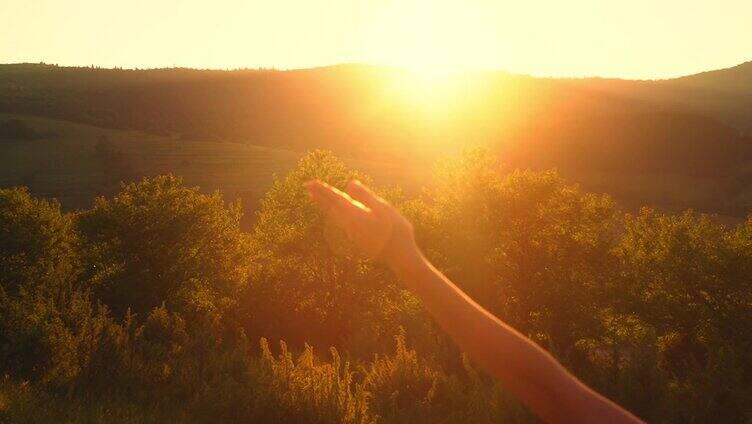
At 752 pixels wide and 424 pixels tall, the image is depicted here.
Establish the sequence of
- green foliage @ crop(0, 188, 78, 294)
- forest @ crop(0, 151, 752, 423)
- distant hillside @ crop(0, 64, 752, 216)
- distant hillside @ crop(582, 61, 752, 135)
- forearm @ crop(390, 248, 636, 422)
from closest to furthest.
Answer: forearm @ crop(390, 248, 636, 422) < forest @ crop(0, 151, 752, 423) < green foliage @ crop(0, 188, 78, 294) < distant hillside @ crop(0, 64, 752, 216) < distant hillside @ crop(582, 61, 752, 135)

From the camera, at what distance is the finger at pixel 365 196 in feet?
5.83

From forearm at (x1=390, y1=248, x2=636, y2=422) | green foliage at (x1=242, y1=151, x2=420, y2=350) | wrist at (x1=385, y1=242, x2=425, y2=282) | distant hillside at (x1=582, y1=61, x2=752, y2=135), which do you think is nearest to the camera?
forearm at (x1=390, y1=248, x2=636, y2=422)

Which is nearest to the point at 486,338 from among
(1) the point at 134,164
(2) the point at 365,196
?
(2) the point at 365,196

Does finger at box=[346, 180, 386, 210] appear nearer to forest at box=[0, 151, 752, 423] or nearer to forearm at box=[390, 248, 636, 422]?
forearm at box=[390, 248, 636, 422]

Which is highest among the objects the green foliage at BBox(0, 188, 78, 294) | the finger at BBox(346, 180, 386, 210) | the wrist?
the finger at BBox(346, 180, 386, 210)

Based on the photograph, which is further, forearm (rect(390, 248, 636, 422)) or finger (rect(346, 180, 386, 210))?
finger (rect(346, 180, 386, 210))

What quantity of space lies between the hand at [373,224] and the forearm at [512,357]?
0.05 metres

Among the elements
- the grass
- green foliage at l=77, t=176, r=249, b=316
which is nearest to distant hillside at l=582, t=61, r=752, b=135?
the grass

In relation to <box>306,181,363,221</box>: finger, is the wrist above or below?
below

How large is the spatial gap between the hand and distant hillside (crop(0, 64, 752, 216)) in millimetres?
105387

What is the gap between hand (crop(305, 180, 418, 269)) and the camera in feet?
5.44

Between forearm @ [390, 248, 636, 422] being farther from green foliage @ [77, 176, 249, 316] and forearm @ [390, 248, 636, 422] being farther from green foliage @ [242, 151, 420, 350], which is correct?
green foliage @ [242, 151, 420, 350]

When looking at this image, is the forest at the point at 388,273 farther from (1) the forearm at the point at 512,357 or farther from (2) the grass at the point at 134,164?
(2) the grass at the point at 134,164

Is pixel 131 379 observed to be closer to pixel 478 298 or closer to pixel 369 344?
pixel 369 344
